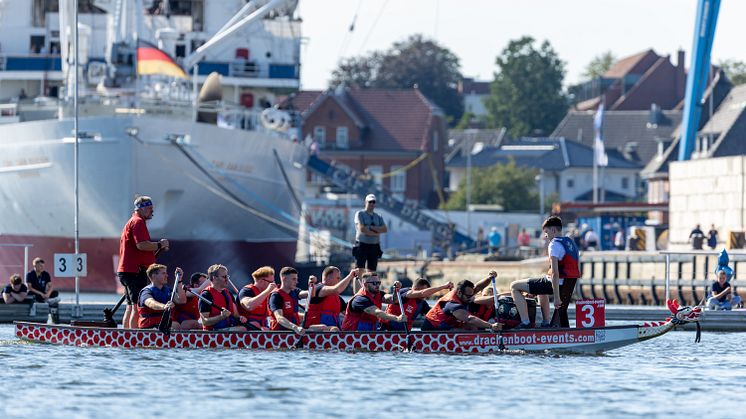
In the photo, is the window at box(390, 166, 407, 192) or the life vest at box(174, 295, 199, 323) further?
the window at box(390, 166, 407, 192)

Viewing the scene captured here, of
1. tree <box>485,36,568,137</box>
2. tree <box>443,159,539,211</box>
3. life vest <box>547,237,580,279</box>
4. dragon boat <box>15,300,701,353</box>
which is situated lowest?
dragon boat <box>15,300,701,353</box>

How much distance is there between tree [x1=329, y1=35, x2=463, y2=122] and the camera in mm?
126812

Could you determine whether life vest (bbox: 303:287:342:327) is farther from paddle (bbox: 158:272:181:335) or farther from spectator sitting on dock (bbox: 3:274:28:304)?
spectator sitting on dock (bbox: 3:274:28:304)

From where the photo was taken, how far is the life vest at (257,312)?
25.4 metres

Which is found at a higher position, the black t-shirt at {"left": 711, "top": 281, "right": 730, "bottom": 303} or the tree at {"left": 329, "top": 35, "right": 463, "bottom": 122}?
the tree at {"left": 329, "top": 35, "right": 463, "bottom": 122}

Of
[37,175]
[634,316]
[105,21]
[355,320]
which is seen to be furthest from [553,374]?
[105,21]

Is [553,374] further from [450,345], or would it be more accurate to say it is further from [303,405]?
Result: [303,405]

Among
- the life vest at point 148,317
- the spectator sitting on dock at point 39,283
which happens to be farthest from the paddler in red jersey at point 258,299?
the spectator sitting on dock at point 39,283

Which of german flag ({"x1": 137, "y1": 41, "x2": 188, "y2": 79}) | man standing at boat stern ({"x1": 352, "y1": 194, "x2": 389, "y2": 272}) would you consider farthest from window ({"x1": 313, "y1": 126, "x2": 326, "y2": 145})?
man standing at boat stern ({"x1": 352, "y1": 194, "x2": 389, "y2": 272})

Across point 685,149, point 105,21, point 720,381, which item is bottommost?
point 720,381

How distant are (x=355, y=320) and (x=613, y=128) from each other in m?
99.3

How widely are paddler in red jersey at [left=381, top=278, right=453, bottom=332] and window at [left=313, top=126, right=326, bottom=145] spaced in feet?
270

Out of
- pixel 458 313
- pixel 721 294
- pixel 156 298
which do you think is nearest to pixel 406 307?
pixel 458 313

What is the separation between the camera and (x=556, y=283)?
23.9 m
